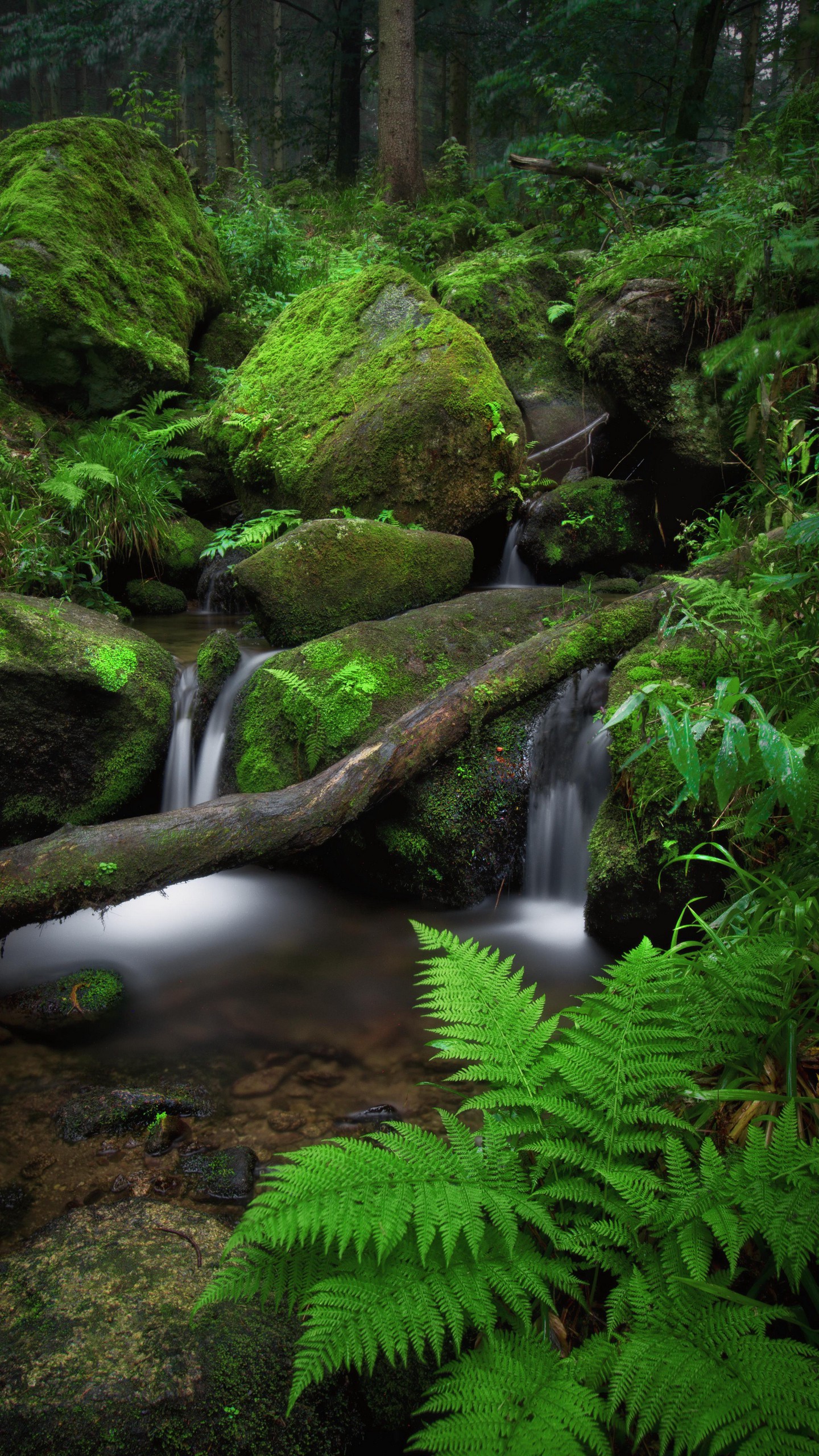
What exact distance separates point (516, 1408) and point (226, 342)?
1150cm

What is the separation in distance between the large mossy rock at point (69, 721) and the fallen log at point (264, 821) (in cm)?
106

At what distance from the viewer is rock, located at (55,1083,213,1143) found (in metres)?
2.94

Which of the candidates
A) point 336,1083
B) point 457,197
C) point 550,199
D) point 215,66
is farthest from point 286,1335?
point 215,66

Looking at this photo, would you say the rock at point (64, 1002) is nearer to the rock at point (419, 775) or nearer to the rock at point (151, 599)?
the rock at point (419, 775)

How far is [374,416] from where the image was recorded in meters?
6.68

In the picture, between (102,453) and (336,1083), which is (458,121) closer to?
(102,453)

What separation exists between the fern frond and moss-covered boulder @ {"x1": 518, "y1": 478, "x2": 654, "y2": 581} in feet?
20.8

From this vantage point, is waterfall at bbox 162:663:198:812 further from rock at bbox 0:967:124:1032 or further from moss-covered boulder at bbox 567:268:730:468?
moss-covered boulder at bbox 567:268:730:468

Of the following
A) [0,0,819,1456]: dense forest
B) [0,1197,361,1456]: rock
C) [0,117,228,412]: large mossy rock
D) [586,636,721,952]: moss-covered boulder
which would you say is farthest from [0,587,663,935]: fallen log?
[0,117,228,412]: large mossy rock

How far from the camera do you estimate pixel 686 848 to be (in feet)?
11.2

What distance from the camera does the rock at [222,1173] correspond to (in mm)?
2684

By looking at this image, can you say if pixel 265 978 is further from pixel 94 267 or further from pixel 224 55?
pixel 224 55

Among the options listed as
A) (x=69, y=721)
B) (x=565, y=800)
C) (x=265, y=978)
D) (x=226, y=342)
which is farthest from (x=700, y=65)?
(x=265, y=978)

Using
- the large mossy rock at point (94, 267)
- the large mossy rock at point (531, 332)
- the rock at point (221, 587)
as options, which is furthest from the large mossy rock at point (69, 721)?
the large mossy rock at point (531, 332)
